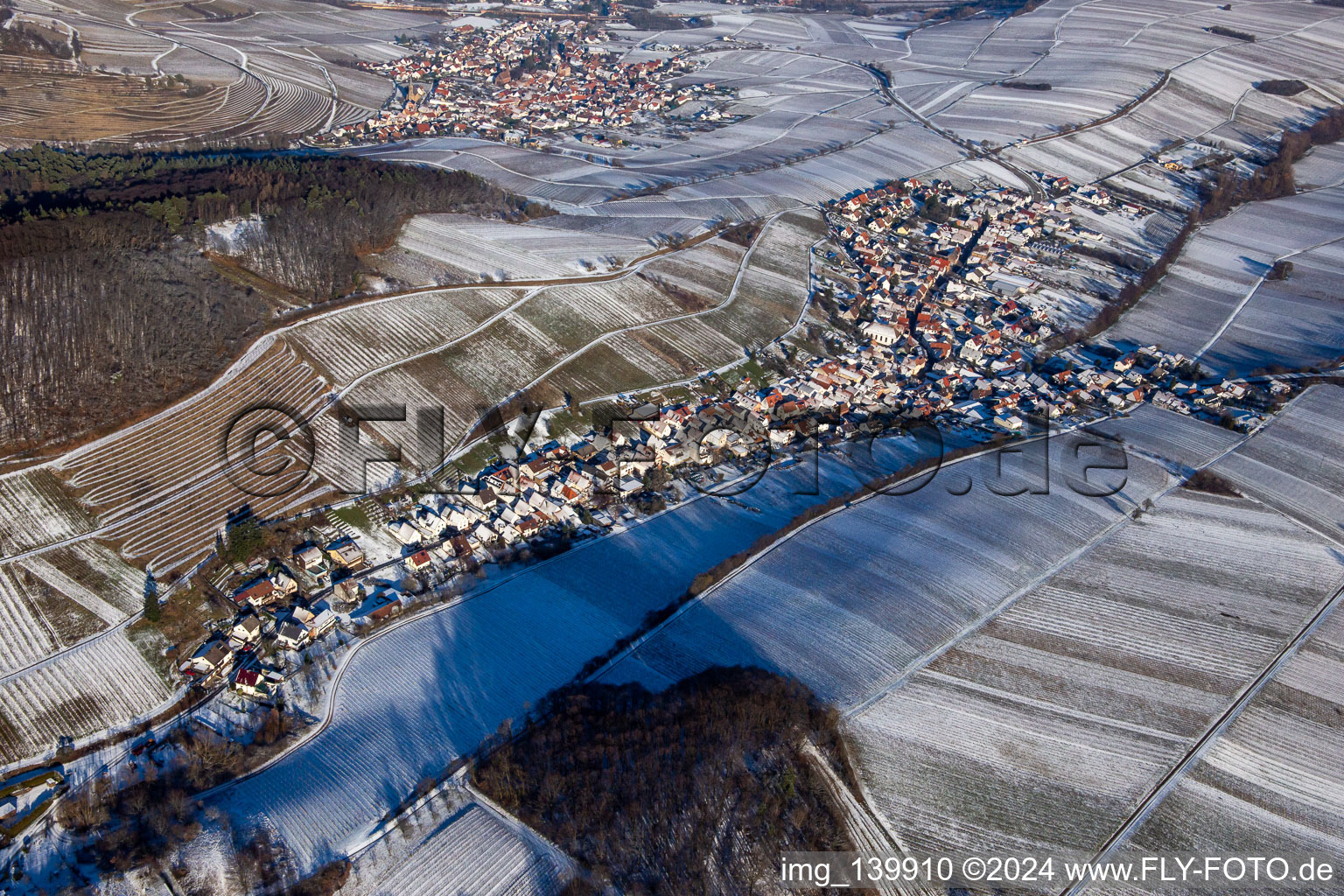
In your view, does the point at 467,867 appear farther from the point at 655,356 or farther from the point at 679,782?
the point at 655,356

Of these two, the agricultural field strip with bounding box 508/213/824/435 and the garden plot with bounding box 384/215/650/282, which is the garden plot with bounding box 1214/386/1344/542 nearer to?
the agricultural field strip with bounding box 508/213/824/435

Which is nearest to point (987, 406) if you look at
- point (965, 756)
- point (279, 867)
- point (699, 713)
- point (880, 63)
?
point (965, 756)

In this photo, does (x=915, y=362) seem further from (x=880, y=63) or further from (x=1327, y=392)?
(x=880, y=63)

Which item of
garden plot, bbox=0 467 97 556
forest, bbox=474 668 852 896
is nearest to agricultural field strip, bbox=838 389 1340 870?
forest, bbox=474 668 852 896

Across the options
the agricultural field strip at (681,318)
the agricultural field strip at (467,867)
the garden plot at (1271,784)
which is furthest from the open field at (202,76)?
the garden plot at (1271,784)

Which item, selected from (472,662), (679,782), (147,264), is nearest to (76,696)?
(472,662)

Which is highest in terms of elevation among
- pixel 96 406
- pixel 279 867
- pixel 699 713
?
pixel 96 406
